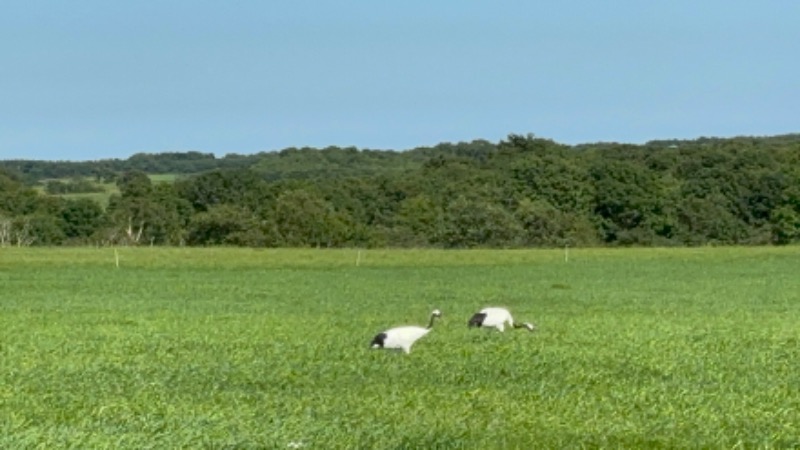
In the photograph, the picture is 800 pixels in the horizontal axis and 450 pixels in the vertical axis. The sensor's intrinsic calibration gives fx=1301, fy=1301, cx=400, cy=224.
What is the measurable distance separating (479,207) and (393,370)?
8129 cm

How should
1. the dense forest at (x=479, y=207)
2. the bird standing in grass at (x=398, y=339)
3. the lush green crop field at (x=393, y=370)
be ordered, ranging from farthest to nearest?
1. the dense forest at (x=479, y=207)
2. the bird standing in grass at (x=398, y=339)
3. the lush green crop field at (x=393, y=370)

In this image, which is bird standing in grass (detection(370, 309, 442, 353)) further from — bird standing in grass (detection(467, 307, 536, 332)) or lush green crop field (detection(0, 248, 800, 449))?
bird standing in grass (detection(467, 307, 536, 332))

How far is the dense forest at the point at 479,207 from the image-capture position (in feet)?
320

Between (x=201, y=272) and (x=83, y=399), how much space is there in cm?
3826

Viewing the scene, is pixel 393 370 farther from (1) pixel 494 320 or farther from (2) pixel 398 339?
(1) pixel 494 320

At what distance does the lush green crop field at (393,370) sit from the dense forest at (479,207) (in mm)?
60771

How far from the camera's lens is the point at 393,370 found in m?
15.7

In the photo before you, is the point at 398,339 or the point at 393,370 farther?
the point at 398,339

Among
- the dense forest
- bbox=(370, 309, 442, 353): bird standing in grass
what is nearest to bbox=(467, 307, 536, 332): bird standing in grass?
bbox=(370, 309, 442, 353): bird standing in grass

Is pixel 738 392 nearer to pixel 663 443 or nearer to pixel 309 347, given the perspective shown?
pixel 663 443

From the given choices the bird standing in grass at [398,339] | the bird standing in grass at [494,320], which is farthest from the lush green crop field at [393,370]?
the bird standing in grass at [494,320]

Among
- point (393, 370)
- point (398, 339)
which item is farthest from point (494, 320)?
point (393, 370)

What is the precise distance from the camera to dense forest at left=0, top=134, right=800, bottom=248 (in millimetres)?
97562

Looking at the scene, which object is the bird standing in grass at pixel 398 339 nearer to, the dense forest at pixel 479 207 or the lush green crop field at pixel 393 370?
the lush green crop field at pixel 393 370
